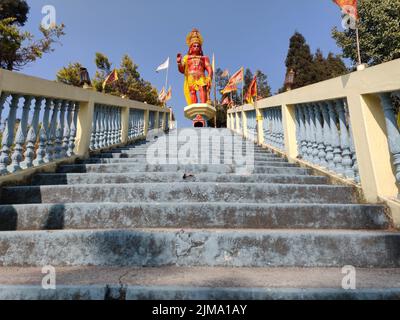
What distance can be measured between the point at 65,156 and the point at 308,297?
344cm

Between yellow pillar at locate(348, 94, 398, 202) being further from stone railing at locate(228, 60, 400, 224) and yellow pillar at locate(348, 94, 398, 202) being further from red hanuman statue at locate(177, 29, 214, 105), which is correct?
red hanuman statue at locate(177, 29, 214, 105)

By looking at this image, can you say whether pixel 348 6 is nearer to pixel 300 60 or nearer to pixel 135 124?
pixel 135 124

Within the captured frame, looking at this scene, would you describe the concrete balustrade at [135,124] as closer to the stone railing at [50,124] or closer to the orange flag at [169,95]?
the stone railing at [50,124]

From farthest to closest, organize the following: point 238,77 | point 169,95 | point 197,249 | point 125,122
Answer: point 169,95
point 238,77
point 125,122
point 197,249

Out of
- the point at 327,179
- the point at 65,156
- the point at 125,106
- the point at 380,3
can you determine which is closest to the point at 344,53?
the point at 380,3

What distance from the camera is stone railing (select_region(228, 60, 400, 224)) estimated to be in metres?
2.18

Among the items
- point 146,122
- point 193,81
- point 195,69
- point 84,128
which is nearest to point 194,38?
point 195,69

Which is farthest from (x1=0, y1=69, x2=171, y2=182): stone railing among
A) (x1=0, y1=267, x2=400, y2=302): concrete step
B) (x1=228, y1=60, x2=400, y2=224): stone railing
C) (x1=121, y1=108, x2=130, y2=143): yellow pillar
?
(x1=228, y1=60, x2=400, y2=224): stone railing

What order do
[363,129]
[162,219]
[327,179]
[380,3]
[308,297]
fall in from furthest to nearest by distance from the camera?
[380,3]
[327,179]
[363,129]
[162,219]
[308,297]

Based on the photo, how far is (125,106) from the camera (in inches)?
236

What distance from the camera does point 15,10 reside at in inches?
861

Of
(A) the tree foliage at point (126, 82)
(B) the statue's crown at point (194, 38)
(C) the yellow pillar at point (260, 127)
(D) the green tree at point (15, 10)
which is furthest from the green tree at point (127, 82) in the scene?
(C) the yellow pillar at point (260, 127)

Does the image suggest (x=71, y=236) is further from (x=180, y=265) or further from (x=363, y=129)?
(x=363, y=129)

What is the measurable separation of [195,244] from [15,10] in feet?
92.2
